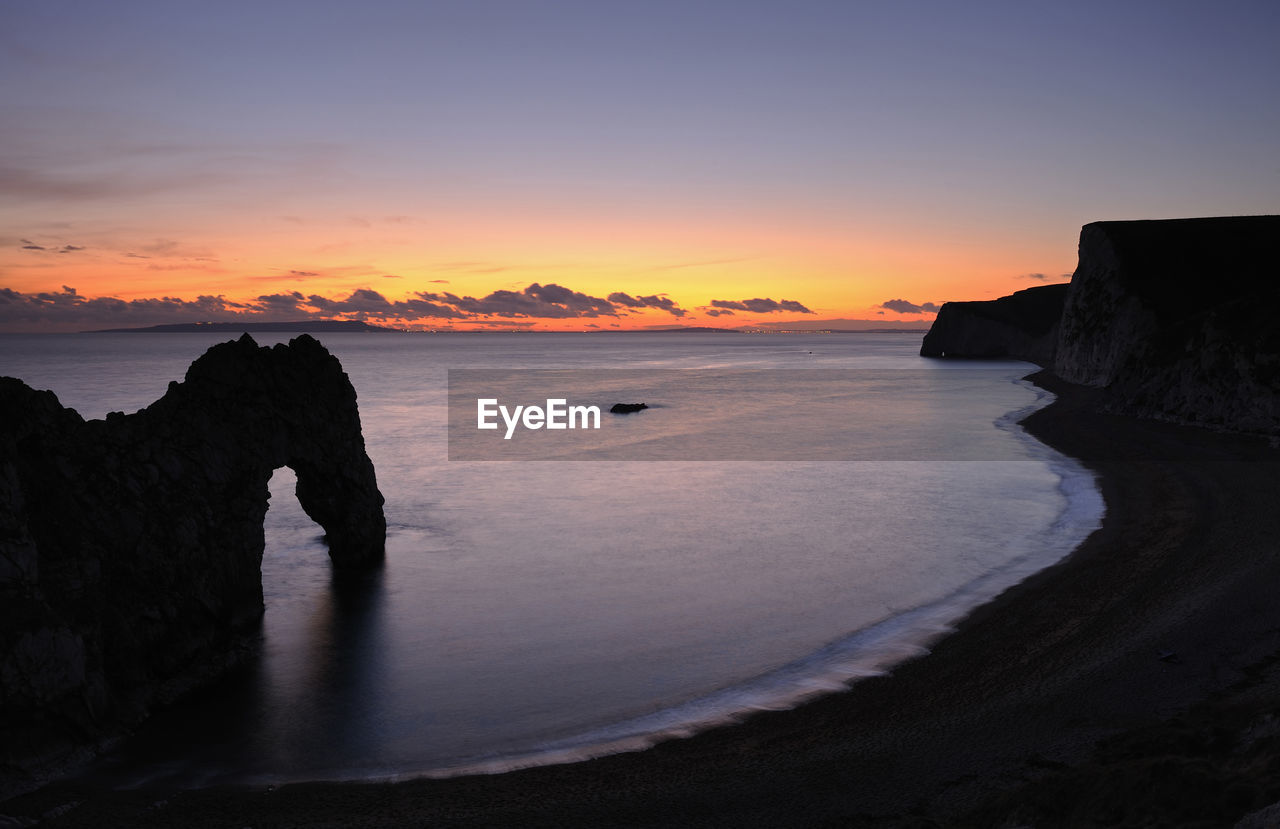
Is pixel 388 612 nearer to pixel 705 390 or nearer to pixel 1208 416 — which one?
pixel 1208 416

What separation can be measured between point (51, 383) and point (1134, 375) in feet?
343

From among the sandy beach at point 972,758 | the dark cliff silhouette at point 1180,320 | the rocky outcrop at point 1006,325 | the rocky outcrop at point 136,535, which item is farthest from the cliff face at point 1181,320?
the rocky outcrop at point 1006,325

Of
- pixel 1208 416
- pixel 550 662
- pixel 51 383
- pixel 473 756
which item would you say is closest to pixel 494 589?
pixel 550 662

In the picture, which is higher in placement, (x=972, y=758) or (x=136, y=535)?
(x=136, y=535)

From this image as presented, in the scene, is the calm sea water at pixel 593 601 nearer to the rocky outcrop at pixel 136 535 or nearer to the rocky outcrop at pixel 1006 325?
the rocky outcrop at pixel 136 535

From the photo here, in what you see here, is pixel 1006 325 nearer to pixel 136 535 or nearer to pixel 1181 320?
pixel 1181 320

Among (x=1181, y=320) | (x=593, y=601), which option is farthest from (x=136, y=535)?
(x=1181, y=320)

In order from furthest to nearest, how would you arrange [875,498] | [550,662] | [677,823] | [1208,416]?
1. [1208,416]
2. [875,498]
3. [550,662]
4. [677,823]

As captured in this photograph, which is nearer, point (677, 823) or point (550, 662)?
point (677, 823)

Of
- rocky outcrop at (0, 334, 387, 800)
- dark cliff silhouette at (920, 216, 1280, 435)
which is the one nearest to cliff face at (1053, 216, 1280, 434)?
dark cliff silhouette at (920, 216, 1280, 435)

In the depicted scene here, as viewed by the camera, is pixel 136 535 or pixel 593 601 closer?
pixel 136 535

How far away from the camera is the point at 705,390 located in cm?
9475

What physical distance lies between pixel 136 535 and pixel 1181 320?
61.1 m

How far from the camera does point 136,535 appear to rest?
15.0 meters
